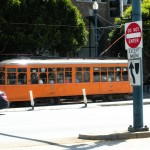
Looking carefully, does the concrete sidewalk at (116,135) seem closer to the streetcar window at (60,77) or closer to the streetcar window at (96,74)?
→ the streetcar window at (60,77)

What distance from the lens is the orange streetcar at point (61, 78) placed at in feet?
95.3

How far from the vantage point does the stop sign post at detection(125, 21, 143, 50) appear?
1290 cm

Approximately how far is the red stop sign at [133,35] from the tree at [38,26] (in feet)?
69.1

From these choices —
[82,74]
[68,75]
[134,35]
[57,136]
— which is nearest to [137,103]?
[134,35]

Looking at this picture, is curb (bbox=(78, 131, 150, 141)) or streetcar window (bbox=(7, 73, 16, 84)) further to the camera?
streetcar window (bbox=(7, 73, 16, 84))

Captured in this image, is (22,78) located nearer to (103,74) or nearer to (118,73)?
(103,74)

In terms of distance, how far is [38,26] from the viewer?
3481 cm

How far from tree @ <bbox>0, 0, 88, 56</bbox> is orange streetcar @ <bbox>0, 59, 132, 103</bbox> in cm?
455

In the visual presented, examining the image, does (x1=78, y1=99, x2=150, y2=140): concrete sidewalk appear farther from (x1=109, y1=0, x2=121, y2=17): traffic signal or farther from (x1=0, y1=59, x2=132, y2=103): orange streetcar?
(x1=0, y1=59, x2=132, y2=103): orange streetcar

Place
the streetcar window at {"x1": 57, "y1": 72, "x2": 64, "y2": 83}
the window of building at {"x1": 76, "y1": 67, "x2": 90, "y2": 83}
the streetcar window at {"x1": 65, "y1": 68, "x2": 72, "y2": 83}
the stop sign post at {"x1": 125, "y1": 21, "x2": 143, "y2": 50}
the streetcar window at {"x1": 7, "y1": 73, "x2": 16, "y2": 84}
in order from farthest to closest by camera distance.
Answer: the window of building at {"x1": 76, "y1": 67, "x2": 90, "y2": 83}
the streetcar window at {"x1": 65, "y1": 68, "x2": 72, "y2": 83}
the streetcar window at {"x1": 57, "y1": 72, "x2": 64, "y2": 83}
the streetcar window at {"x1": 7, "y1": 73, "x2": 16, "y2": 84}
the stop sign post at {"x1": 125, "y1": 21, "x2": 143, "y2": 50}

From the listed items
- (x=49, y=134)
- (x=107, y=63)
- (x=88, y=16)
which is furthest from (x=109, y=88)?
(x=49, y=134)

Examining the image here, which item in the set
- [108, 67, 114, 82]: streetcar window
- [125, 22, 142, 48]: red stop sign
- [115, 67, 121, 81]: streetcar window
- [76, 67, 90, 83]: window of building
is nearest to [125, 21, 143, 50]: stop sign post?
[125, 22, 142, 48]: red stop sign

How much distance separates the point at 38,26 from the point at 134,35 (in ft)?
73.2

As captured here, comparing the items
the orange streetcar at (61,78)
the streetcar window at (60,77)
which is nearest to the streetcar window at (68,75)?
the orange streetcar at (61,78)
